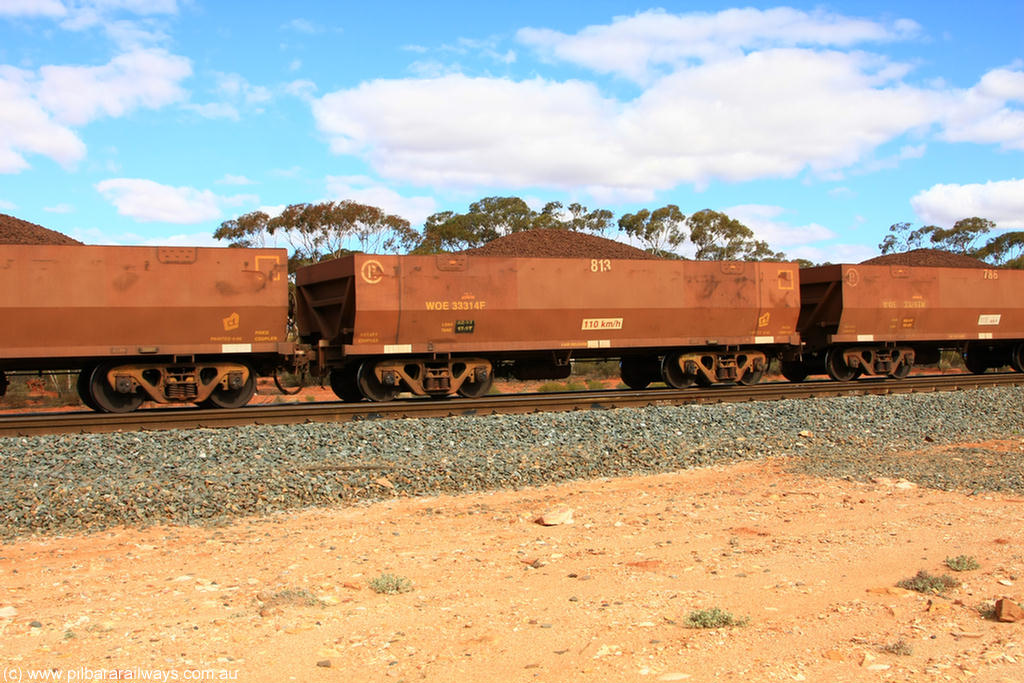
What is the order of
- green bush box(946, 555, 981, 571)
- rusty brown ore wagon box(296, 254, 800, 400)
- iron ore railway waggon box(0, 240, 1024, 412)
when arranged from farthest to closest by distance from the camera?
rusty brown ore wagon box(296, 254, 800, 400) → iron ore railway waggon box(0, 240, 1024, 412) → green bush box(946, 555, 981, 571)

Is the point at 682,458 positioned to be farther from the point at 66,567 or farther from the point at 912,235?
the point at 912,235

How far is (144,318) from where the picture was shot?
12211 mm

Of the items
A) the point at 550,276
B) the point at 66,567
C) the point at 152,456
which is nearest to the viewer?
the point at 66,567

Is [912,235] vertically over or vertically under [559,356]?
over

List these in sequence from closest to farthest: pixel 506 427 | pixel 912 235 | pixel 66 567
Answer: pixel 66 567 → pixel 506 427 → pixel 912 235

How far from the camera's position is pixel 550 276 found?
1484 centimetres

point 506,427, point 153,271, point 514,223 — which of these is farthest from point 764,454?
point 514,223

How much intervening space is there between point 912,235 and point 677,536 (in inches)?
2783

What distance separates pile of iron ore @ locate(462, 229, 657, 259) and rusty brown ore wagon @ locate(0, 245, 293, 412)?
2732 cm

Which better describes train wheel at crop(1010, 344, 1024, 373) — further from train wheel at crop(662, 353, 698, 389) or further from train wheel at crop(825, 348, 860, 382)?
train wheel at crop(662, 353, 698, 389)

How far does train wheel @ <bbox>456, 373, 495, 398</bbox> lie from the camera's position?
14.6m

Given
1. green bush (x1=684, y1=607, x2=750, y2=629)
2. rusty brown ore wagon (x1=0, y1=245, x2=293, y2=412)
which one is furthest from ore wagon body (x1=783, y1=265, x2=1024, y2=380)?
green bush (x1=684, y1=607, x2=750, y2=629)

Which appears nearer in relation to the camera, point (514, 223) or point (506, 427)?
→ point (506, 427)

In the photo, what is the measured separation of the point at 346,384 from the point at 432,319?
2154mm
